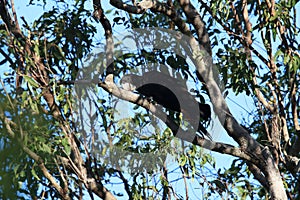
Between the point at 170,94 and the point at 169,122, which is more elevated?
the point at 170,94

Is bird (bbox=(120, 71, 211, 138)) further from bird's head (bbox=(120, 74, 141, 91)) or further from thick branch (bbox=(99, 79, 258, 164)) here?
thick branch (bbox=(99, 79, 258, 164))

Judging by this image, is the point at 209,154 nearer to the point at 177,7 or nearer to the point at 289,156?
the point at 289,156

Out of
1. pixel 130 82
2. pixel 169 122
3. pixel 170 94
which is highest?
pixel 130 82

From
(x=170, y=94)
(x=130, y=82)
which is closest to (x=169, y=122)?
(x=170, y=94)

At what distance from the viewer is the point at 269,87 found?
6383mm

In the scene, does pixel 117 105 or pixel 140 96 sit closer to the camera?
pixel 140 96

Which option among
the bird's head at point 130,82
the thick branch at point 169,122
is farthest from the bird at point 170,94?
the thick branch at point 169,122

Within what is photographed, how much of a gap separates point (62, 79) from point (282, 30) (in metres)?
2.23

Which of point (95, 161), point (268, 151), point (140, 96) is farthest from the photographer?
point (95, 161)

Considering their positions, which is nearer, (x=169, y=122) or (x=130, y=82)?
(x=169, y=122)

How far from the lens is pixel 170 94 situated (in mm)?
5145

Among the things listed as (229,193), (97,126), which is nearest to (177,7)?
(97,126)

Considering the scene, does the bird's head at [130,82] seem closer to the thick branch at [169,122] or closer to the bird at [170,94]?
the bird at [170,94]

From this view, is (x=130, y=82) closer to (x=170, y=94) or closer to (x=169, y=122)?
(x=170, y=94)
